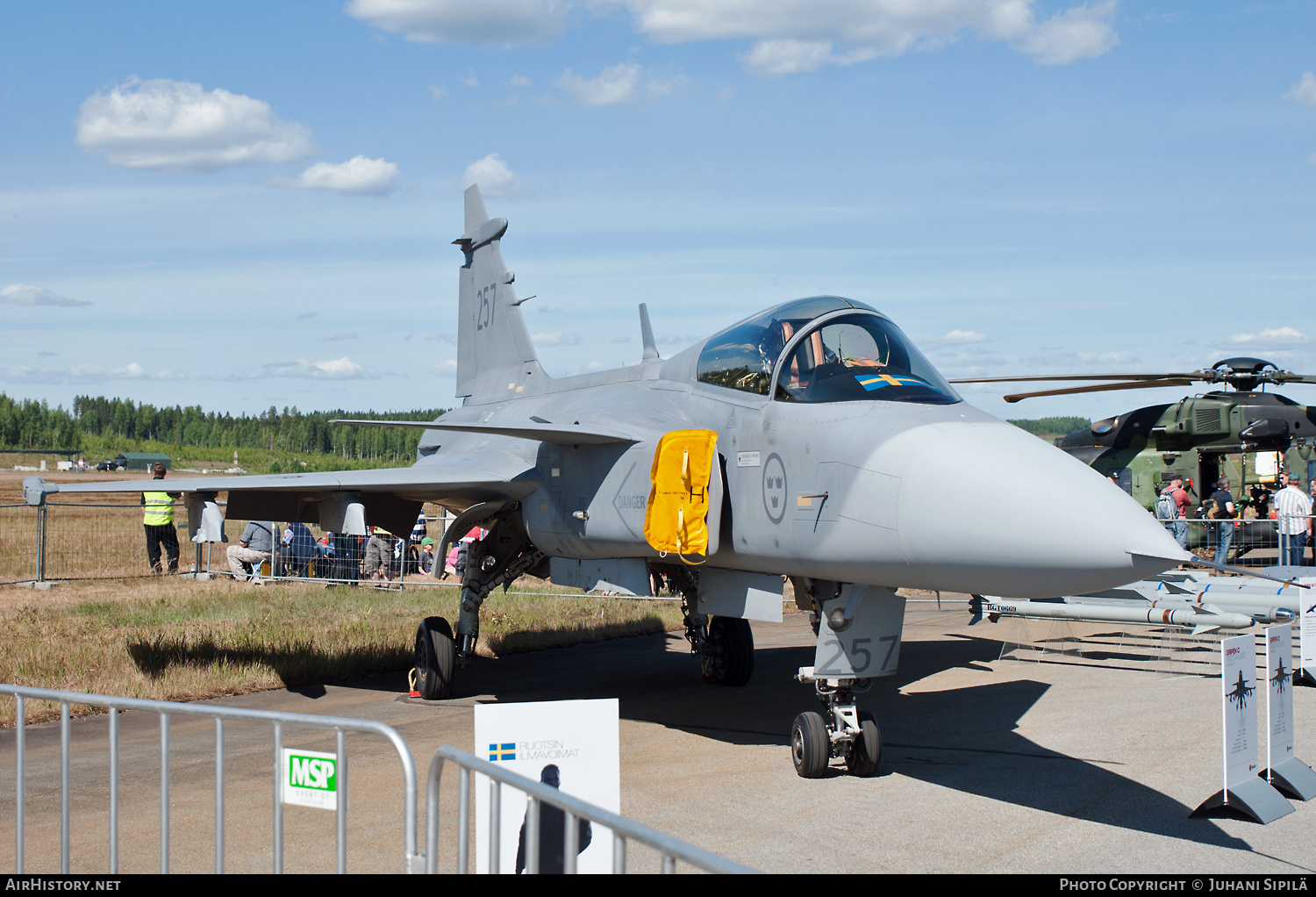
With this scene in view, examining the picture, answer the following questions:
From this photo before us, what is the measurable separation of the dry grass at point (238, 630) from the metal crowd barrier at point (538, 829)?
7.27 m

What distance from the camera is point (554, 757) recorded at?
13.9 feet

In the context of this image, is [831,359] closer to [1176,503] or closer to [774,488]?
[774,488]

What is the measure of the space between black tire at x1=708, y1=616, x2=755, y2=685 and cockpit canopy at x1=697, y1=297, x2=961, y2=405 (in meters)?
3.74

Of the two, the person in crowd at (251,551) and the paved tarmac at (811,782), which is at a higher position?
the person in crowd at (251,551)

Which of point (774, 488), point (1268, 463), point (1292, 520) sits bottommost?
point (1292, 520)

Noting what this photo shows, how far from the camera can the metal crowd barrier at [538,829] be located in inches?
91.7

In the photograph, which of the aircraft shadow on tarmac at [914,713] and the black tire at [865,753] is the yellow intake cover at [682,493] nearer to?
the black tire at [865,753]

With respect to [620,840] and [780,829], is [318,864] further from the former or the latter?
[620,840]

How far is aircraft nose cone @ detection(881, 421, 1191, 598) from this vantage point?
490 cm

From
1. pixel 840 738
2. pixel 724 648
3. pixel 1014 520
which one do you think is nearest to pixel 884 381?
pixel 1014 520

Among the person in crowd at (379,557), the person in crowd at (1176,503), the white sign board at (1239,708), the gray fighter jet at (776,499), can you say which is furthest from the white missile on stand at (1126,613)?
the person in crowd at (379,557)

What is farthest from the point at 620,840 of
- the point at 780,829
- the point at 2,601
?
the point at 2,601

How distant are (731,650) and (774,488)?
13.2ft
